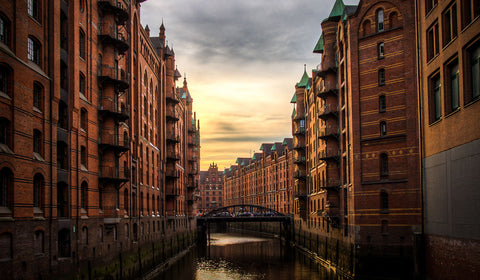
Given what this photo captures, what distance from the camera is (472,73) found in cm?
1869

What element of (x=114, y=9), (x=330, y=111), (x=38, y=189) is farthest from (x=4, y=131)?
(x=330, y=111)

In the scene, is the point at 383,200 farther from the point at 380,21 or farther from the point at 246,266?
the point at 246,266

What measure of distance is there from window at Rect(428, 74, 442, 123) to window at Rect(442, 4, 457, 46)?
204cm

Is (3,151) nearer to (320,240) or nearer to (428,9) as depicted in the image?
(428,9)

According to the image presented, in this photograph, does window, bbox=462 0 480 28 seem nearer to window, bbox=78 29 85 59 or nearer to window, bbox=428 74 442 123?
window, bbox=428 74 442 123

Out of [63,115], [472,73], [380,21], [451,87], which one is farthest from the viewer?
[380,21]

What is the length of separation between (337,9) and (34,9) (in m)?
25.7

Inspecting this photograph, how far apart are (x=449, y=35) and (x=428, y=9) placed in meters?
2.86

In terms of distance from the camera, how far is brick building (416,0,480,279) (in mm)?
18406

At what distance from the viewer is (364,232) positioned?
31.6 meters

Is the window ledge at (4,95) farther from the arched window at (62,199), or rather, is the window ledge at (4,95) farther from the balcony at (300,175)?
the balcony at (300,175)

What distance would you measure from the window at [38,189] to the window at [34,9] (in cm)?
628

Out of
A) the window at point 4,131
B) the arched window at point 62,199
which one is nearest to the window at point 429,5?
the arched window at point 62,199

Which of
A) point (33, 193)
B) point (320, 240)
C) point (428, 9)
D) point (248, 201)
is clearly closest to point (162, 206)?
point (320, 240)
